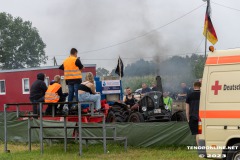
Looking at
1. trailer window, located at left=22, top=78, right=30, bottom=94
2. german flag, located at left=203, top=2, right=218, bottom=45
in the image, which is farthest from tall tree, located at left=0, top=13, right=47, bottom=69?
german flag, located at left=203, top=2, right=218, bottom=45

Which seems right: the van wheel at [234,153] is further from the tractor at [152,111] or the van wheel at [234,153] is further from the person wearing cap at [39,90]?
the tractor at [152,111]

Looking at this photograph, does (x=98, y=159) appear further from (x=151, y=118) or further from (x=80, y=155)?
(x=151, y=118)

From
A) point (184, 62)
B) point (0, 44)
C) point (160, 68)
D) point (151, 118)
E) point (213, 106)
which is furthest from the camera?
point (0, 44)

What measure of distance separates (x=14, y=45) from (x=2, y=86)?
43.7 m

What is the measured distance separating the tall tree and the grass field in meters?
67.0

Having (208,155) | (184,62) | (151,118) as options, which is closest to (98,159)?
(208,155)

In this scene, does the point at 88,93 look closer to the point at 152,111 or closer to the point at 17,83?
the point at 152,111

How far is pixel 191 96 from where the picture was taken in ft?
42.2

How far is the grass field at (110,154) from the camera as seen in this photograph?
13.8 meters

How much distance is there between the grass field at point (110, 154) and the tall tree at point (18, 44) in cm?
6701

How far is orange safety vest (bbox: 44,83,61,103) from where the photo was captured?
49.4 feet

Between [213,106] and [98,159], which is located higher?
[213,106]

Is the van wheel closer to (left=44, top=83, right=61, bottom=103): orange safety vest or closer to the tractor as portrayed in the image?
(left=44, top=83, right=61, bottom=103): orange safety vest

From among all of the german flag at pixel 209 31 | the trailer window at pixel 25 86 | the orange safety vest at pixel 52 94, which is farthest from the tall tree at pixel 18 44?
the orange safety vest at pixel 52 94
